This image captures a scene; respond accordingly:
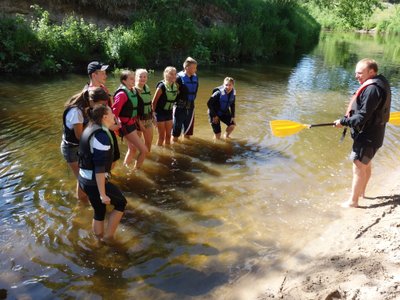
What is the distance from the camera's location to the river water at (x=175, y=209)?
4305 mm

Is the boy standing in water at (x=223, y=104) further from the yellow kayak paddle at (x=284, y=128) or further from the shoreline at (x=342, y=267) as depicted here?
the shoreline at (x=342, y=267)

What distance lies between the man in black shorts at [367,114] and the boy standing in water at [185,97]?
335 centimetres

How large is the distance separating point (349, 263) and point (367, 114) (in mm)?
2039

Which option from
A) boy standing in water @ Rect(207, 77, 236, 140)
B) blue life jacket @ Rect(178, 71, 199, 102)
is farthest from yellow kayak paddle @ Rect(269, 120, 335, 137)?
blue life jacket @ Rect(178, 71, 199, 102)

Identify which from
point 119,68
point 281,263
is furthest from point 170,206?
point 119,68

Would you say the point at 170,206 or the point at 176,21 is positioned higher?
the point at 176,21

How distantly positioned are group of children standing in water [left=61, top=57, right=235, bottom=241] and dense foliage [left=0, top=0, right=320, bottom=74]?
930 cm

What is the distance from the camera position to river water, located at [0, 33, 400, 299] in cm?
430

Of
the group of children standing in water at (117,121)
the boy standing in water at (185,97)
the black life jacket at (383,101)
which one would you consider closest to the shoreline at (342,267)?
the black life jacket at (383,101)

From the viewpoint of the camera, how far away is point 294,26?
29531 millimetres

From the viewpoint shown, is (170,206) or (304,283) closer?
(304,283)

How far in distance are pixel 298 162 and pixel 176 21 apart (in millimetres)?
14306

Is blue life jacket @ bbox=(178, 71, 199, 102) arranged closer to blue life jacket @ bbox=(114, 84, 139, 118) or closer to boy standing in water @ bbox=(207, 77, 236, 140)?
boy standing in water @ bbox=(207, 77, 236, 140)

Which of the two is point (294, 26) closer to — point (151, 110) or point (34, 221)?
point (151, 110)
